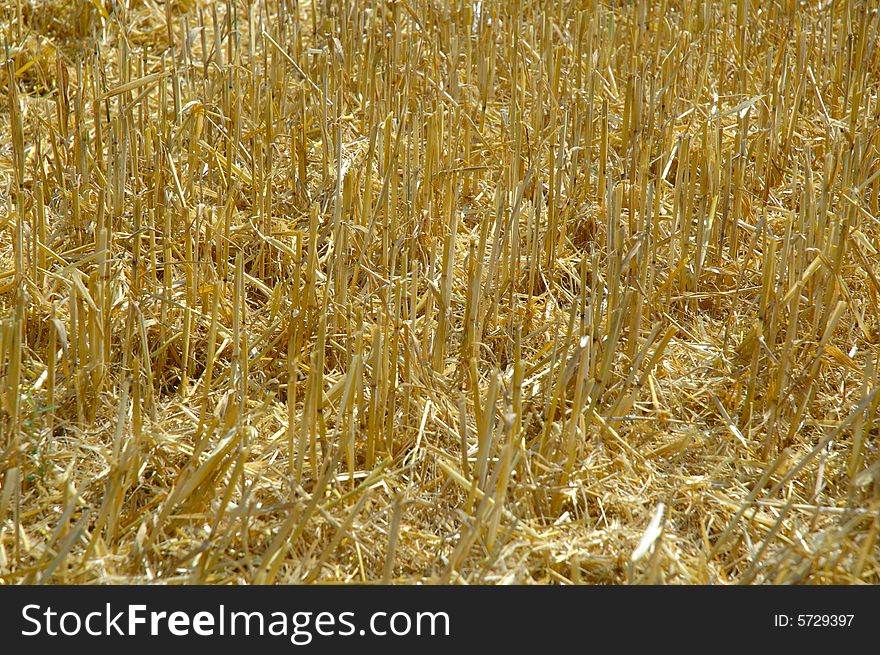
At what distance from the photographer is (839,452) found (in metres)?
1.88

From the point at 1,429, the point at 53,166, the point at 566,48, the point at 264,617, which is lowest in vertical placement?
the point at 264,617

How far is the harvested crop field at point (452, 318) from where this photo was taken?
164 cm

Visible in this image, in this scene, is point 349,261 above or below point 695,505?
above

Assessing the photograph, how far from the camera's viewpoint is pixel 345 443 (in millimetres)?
1720

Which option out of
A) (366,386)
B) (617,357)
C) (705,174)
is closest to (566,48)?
(705,174)

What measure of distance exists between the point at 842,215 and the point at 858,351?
425 millimetres

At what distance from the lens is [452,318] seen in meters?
2.23

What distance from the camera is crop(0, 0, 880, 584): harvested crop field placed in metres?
1.64

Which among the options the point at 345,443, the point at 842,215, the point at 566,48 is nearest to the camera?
the point at 345,443

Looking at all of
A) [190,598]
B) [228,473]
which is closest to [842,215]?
[228,473]

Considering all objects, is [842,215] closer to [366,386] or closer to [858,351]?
[858,351]

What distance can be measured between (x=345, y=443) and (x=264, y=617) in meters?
0.34

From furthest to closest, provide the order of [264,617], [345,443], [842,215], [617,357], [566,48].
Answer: [566,48], [842,215], [617,357], [345,443], [264,617]

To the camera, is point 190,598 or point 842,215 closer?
point 190,598
